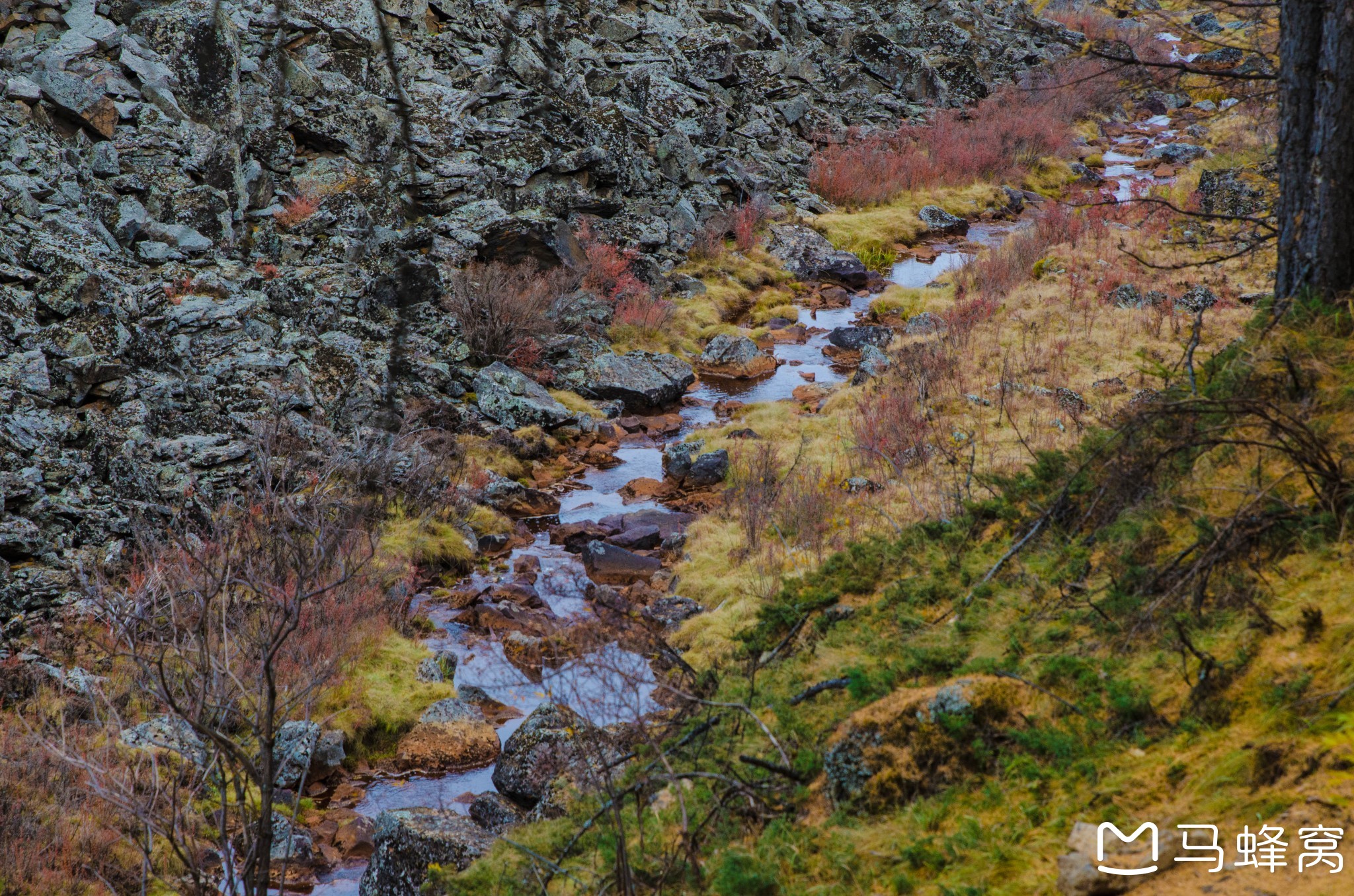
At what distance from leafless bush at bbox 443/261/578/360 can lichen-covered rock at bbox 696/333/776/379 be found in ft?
8.55

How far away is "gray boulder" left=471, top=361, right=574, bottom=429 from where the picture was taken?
12.7m

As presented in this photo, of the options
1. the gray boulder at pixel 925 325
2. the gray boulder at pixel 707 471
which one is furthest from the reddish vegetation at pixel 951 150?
the gray boulder at pixel 707 471

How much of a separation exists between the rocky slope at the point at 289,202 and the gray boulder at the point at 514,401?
182 millimetres

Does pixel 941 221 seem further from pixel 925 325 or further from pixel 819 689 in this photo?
pixel 819 689

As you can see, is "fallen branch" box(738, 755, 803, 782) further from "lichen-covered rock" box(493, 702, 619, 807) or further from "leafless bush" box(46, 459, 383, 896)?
"leafless bush" box(46, 459, 383, 896)

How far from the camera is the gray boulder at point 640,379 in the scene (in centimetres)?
1391

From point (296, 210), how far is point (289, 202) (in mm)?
280

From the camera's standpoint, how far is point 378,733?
25.1ft

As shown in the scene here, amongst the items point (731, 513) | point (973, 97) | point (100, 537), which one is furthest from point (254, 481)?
point (973, 97)

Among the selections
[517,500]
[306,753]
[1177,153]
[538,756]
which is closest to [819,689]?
[538,756]

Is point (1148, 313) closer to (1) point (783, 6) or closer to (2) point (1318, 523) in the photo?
(2) point (1318, 523)

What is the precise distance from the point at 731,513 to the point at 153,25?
34.9 ft

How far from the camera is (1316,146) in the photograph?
495cm

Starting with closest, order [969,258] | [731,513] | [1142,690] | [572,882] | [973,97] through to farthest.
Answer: [1142,690]
[572,882]
[731,513]
[969,258]
[973,97]
